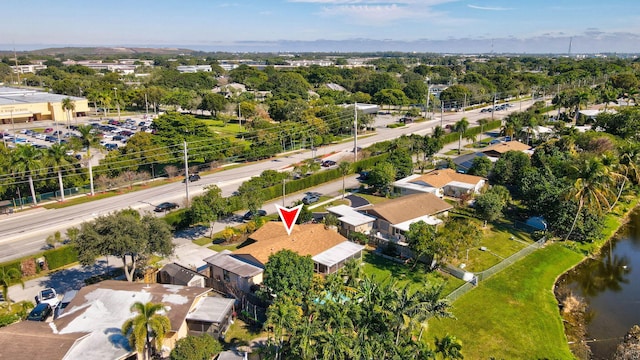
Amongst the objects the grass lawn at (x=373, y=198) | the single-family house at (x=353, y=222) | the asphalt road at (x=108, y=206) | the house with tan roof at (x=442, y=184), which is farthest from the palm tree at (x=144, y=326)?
the house with tan roof at (x=442, y=184)

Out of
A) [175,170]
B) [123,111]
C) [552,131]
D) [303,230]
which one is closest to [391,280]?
[303,230]

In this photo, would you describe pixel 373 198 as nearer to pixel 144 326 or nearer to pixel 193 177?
pixel 193 177

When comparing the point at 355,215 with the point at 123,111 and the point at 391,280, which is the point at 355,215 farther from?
the point at 123,111

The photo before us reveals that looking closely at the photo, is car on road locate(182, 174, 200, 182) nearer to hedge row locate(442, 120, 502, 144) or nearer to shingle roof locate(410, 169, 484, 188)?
shingle roof locate(410, 169, 484, 188)

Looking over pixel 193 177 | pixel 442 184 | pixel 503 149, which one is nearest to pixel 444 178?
pixel 442 184

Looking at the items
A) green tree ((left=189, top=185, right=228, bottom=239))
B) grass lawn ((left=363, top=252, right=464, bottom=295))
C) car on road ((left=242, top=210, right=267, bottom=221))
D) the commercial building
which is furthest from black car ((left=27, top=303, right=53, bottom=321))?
the commercial building

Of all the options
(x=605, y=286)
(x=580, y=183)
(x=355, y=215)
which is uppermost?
(x=580, y=183)

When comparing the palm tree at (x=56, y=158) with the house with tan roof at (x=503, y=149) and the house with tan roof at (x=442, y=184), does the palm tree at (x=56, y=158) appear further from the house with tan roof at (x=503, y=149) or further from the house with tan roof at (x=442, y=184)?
the house with tan roof at (x=503, y=149)
